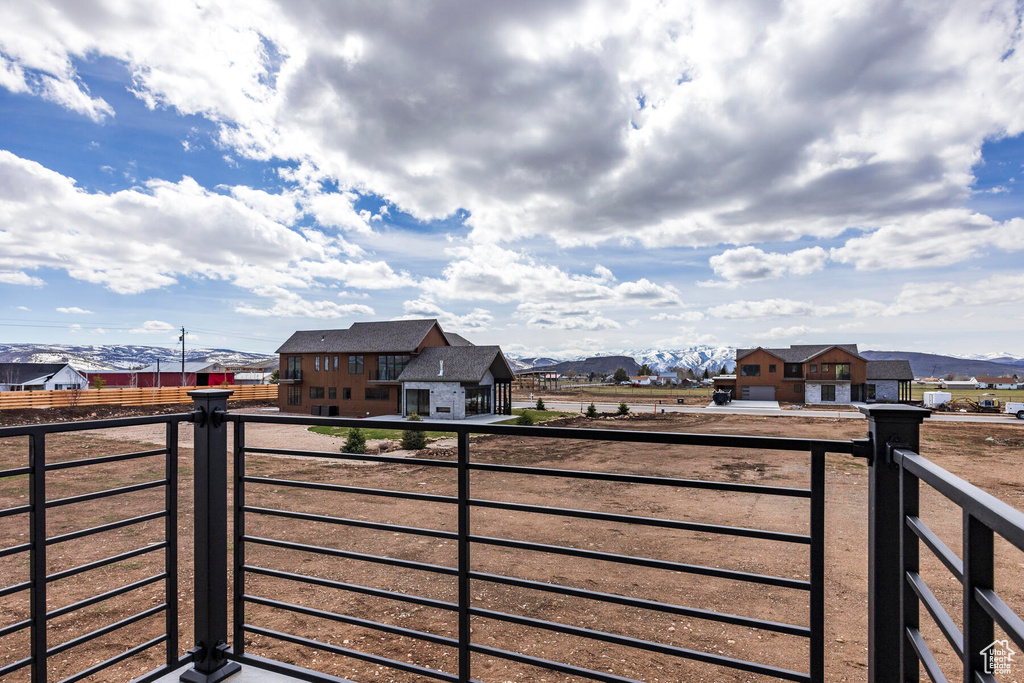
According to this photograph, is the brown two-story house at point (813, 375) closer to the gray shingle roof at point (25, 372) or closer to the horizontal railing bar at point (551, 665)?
the horizontal railing bar at point (551, 665)

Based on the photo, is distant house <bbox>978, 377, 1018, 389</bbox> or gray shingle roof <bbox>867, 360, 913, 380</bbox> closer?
gray shingle roof <bbox>867, 360, 913, 380</bbox>

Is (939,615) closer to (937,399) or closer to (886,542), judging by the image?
(886,542)

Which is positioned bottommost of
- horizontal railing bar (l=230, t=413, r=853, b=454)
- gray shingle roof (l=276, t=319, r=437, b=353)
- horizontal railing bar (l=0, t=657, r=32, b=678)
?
horizontal railing bar (l=0, t=657, r=32, b=678)

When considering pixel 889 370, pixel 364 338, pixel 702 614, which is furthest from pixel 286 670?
pixel 889 370

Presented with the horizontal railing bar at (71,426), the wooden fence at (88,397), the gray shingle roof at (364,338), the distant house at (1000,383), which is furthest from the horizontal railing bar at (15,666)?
the distant house at (1000,383)

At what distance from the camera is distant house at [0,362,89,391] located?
5488cm

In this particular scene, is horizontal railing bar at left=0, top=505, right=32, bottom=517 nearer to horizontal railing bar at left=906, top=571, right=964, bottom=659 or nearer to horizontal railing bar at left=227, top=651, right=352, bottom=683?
horizontal railing bar at left=227, top=651, right=352, bottom=683

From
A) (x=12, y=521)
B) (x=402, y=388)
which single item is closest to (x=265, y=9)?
(x=12, y=521)

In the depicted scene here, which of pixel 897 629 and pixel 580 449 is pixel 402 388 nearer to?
pixel 580 449

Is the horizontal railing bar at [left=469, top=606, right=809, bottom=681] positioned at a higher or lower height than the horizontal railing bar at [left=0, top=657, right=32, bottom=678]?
higher

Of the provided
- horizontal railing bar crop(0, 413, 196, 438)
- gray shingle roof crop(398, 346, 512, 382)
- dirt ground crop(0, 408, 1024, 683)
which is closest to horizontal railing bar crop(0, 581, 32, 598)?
horizontal railing bar crop(0, 413, 196, 438)

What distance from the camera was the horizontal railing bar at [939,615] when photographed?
4.06 feet

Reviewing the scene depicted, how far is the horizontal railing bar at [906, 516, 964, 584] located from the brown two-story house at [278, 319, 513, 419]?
2730cm

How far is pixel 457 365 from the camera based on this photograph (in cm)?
2995
